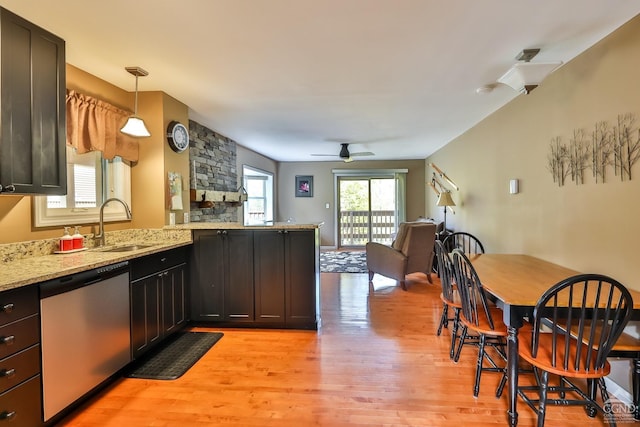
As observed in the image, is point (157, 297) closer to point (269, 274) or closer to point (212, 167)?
point (269, 274)

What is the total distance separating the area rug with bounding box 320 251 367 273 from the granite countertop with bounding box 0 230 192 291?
3355mm

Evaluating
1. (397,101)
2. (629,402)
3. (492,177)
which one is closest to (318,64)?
(397,101)

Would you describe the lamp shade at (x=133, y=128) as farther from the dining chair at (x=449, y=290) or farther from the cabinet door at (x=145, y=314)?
the dining chair at (x=449, y=290)

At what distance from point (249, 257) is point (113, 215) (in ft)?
4.34

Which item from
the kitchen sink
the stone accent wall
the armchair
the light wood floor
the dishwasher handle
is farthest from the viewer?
the armchair

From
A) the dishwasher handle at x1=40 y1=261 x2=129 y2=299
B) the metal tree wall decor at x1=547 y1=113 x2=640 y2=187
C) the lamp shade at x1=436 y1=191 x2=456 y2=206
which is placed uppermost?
the metal tree wall decor at x1=547 y1=113 x2=640 y2=187

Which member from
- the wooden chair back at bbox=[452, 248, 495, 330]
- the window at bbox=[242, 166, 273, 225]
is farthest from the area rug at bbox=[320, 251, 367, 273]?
the wooden chair back at bbox=[452, 248, 495, 330]

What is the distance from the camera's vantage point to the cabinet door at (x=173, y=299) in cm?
276

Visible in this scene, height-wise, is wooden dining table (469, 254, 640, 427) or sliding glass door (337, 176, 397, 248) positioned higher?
sliding glass door (337, 176, 397, 248)

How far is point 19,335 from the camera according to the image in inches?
61.8

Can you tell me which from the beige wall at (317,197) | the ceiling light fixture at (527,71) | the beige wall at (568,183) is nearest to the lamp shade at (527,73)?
the ceiling light fixture at (527,71)

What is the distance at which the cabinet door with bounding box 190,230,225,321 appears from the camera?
3.16 metres

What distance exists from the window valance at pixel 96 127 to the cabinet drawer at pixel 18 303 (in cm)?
139

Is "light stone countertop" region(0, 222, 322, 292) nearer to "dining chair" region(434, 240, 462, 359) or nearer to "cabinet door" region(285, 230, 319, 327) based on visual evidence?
"cabinet door" region(285, 230, 319, 327)
